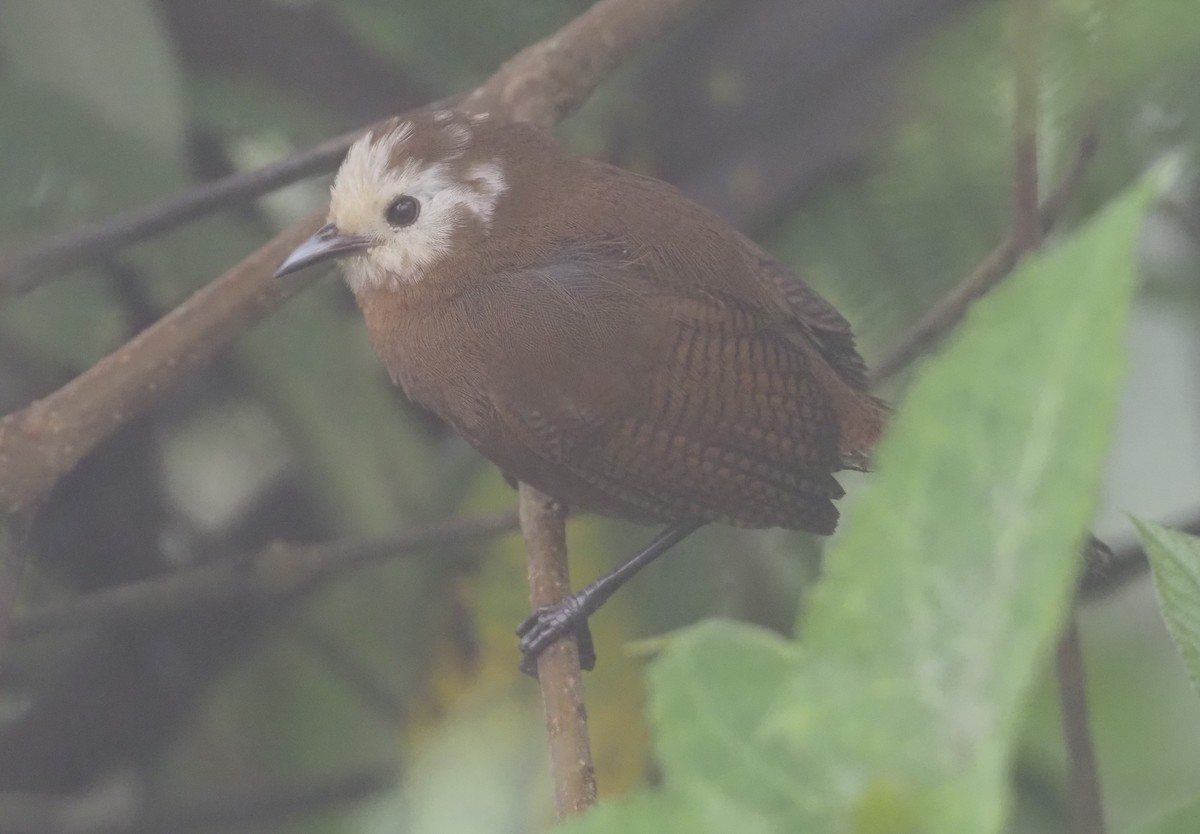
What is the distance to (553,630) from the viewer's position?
5.87 feet

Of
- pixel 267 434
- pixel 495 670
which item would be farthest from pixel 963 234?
pixel 267 434

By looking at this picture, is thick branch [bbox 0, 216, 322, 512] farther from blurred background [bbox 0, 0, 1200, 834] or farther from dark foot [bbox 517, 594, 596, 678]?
dark foot [bbox 517, 594, 596, 678]

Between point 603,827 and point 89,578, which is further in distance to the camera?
point 89,578

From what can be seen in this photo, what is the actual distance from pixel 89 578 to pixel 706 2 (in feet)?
4.48

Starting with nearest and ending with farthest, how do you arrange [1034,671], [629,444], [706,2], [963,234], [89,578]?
[1034,671] → [629,444] → [706,2] → [963,234] → [89,578]

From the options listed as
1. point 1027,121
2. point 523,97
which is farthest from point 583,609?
point 1027,121

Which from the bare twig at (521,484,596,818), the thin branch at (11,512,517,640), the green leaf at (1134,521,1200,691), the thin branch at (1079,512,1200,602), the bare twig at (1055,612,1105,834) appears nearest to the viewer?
the green leaf at (1134,521,1200,691)

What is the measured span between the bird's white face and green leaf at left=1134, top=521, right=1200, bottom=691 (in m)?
1.31

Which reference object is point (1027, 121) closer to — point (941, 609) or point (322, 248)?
point (322, 248)

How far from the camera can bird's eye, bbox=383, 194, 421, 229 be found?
2010 mm

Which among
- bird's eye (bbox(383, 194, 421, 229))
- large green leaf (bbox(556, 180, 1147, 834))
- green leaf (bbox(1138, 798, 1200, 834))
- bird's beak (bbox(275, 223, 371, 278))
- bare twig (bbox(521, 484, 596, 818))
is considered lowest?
green leaf (bbox(1138, 798, 1200, 834))

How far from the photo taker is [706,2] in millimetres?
2070

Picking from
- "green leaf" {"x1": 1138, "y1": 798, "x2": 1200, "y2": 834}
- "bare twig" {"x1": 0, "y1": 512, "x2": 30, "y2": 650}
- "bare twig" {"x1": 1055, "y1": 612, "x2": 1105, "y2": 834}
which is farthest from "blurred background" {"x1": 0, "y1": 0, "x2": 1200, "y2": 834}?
"green leaf" {"x1": 1138, "y1": 798, "x2": 1200, "y2": 834}

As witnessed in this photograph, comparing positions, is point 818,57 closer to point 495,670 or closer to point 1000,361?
point 495,670
